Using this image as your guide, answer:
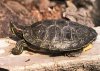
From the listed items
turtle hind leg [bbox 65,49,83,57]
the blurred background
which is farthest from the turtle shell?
the blurred background

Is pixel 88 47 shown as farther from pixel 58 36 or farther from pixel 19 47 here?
pixel 19 47

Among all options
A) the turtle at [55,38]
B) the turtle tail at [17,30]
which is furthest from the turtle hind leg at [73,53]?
the turtle tail at [17,30]

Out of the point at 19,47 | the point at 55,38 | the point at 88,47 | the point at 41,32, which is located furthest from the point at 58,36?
the point at 19,47

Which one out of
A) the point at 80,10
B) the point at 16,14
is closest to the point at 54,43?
the point at 16,14

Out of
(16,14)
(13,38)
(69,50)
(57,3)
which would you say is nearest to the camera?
(69,50)

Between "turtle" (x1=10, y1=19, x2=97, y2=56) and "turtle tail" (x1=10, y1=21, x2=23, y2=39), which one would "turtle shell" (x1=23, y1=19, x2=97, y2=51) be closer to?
"turtle" (x1=10, y1=19, x2=97, y2=56)

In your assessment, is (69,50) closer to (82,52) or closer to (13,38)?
(82,52)

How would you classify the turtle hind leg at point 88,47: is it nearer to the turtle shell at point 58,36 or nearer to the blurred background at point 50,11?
the turtle shell at point 58,36
